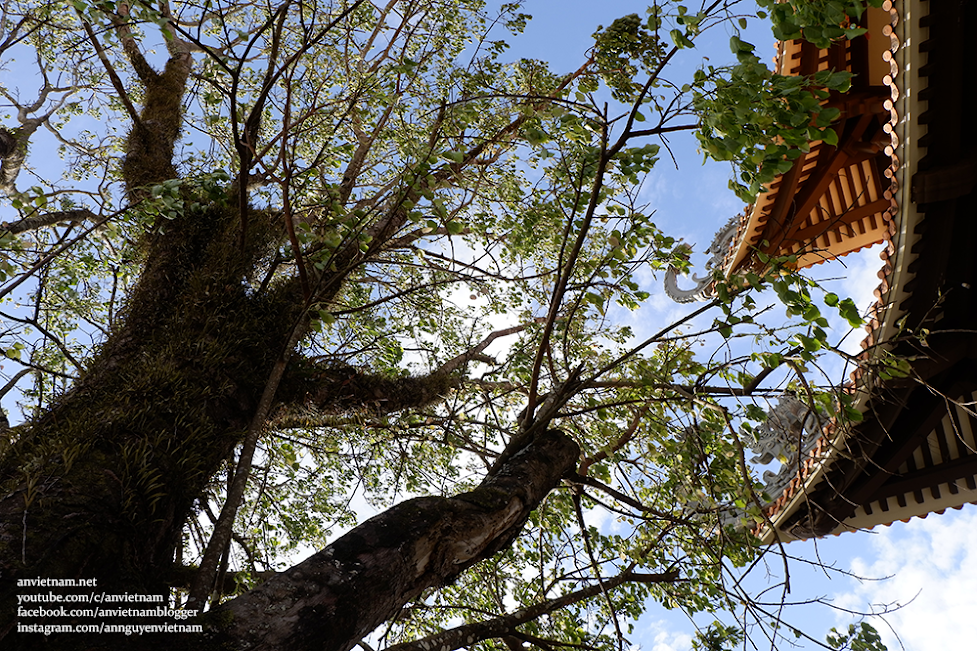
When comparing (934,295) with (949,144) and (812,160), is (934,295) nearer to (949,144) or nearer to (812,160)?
(949,144)

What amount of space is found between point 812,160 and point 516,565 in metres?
7.01

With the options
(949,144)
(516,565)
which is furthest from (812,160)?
(516,565)

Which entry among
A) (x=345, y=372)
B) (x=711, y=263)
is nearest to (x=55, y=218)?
(x=345, y=372)

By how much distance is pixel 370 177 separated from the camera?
9.03 meters

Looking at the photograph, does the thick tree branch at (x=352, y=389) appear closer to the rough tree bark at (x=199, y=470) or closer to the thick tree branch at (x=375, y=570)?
the rough tree bark at (x=199, y=470)

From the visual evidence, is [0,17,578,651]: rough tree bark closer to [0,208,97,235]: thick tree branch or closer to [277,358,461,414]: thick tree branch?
[277,358,461,414]: thick tree branch

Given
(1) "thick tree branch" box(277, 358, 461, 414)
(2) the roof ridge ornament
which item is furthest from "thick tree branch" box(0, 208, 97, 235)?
(2) the roof ridge ornament

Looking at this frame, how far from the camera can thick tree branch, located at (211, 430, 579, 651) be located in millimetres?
2352

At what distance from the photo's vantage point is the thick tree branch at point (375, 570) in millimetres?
2352

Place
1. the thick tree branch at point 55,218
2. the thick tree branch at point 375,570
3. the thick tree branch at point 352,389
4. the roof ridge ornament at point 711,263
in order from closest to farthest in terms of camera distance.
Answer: the thick tree branch at point 375,570 < the thick tree branch at point 352,389 < the thick tree branch at point 55,218 < the roof ridge ornament at point 711,263

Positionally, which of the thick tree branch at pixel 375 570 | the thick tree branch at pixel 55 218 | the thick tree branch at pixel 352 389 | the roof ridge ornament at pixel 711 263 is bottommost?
the thick tree branch at pixel 375 570

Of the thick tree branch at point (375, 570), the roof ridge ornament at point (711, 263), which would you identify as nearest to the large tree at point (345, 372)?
the thick tree branch at point (375, 570)

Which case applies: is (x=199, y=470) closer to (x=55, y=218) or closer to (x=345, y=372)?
(x=345, y=372)

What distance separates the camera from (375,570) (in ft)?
8.74
